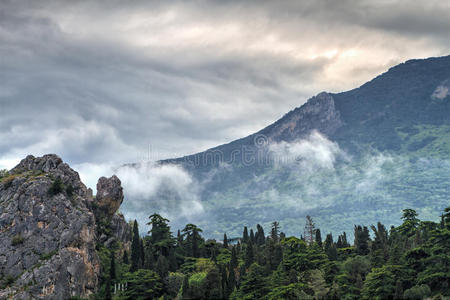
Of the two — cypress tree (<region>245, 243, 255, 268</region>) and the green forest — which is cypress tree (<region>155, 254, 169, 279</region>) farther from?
cypress tree (<region>245, 243, 255, 268</region>)

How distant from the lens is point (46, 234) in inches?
5433

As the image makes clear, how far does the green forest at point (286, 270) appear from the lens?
10088cm

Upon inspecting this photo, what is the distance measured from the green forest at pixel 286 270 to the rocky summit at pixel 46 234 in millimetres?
8970

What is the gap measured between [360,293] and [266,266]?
102ft

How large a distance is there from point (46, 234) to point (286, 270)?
224 ft

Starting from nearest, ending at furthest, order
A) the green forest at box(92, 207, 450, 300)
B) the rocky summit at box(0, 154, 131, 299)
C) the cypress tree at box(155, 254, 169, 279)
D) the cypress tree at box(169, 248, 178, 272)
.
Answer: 1. the green forest at box(92, 207, 450, 300)
2. the rocky summit at box(0, 154, 131, 299)
3. the cypress tree at box(155, 254, 169, 279)
4. the cypress tree at box(169, 248, 178, 272)

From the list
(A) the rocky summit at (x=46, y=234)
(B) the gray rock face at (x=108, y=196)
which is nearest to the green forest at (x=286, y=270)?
(B) the gray rock face at (x=108, y=196)

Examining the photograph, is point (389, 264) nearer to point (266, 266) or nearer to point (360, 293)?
point (360, 293)

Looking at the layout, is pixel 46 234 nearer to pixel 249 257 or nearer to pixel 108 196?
pixel 108 196

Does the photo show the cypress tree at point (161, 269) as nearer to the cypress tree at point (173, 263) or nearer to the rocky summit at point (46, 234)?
the cypress tree at point (173, 263)

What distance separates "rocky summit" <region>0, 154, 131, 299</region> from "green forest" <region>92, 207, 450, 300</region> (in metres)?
8.97

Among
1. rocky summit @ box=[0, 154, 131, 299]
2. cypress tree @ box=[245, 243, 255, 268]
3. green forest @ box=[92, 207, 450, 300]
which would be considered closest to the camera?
green forest @ box=[92, 207, 450, 300]

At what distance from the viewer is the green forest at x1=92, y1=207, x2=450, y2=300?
100875 millimetres

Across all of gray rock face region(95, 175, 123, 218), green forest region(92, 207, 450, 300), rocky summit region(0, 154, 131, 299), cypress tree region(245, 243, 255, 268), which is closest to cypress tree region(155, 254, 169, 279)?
green forest region(92, 207, 450, 300)
